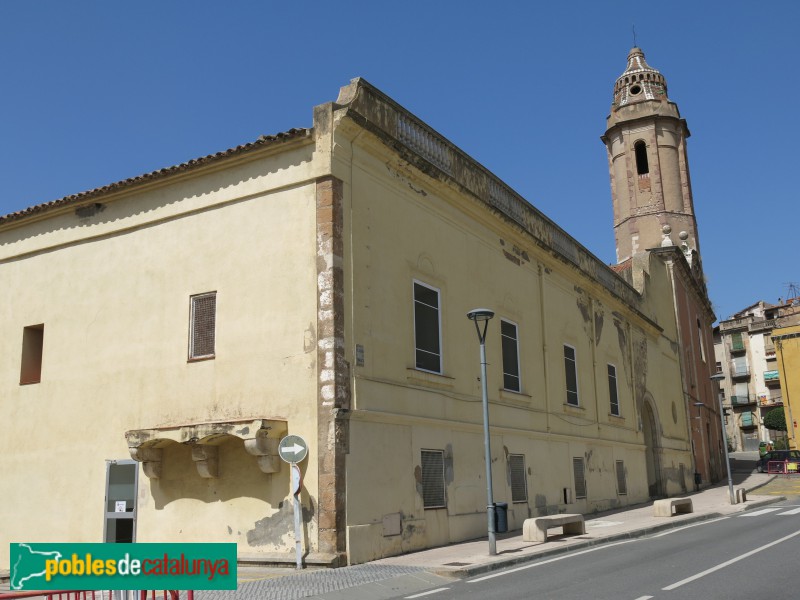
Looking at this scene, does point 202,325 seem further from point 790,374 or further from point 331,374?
point 790,374

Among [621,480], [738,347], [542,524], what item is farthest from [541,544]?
[738,347]

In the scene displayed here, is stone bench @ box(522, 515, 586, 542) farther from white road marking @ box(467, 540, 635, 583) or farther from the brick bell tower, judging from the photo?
the brick bell tower

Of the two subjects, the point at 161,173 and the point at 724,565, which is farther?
the point at 161,173

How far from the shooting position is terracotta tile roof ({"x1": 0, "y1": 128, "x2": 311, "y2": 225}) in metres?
14.4

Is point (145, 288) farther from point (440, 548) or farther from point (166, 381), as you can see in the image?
point (440, 548)

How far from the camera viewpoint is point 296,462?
507 inches

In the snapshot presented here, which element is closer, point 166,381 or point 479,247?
point 166,381

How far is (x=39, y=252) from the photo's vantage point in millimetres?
17750

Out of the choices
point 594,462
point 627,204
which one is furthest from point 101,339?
point 627,204

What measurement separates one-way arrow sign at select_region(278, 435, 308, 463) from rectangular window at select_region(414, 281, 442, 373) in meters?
3.56

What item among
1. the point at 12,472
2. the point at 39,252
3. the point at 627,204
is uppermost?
the point at 627,204

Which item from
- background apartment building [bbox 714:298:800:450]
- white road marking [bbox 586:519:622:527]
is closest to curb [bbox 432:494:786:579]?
white road marking [bbox 586:519:622:527]

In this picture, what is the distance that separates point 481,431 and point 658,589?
8.11 m

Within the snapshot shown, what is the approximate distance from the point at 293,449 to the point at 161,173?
21.1 feet
